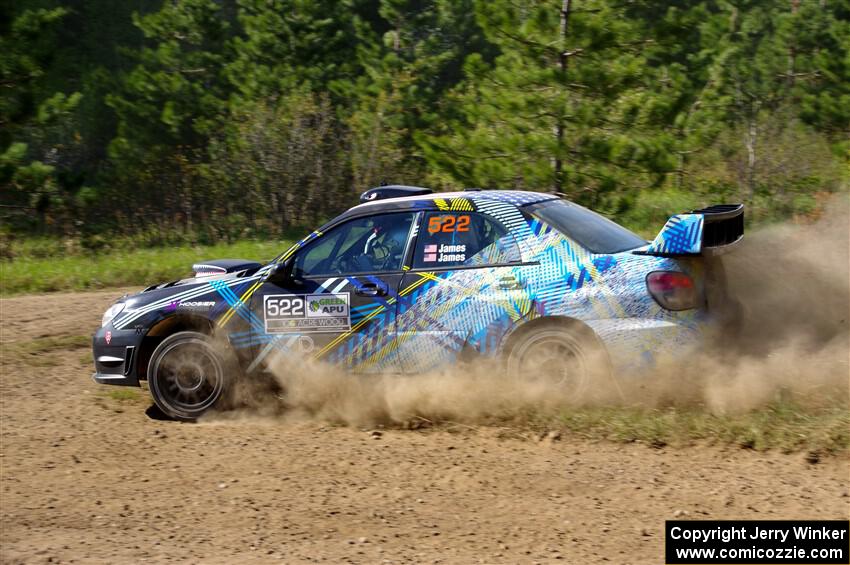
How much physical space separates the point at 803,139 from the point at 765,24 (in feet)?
15.3

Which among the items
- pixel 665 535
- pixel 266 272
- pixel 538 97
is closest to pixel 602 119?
pixel 538 97

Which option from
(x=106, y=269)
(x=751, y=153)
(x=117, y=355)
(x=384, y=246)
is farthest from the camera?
(x=751, y=153)

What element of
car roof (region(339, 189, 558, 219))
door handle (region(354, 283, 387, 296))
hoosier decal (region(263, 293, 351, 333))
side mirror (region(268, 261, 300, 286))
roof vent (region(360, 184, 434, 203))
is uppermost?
roof vent (region(360, 184, 434, 203))

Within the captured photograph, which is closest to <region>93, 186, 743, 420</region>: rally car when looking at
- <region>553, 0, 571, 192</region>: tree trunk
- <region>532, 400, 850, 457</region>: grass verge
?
<region>532, 400, 850, 457</region>: grass verge

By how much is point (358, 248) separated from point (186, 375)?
1.79 m

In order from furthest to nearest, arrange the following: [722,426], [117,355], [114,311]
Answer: [114,311], [117,355], [722,426]

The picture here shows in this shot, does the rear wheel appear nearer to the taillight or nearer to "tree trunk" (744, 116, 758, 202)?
the taillight

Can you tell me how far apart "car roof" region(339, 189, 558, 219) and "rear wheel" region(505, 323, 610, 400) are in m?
1.06

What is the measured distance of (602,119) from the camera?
1847 cm

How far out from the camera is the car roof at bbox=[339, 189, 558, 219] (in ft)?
24.6

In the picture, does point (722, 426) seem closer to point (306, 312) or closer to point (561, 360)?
point (561, 360)

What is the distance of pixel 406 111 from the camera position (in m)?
31.5

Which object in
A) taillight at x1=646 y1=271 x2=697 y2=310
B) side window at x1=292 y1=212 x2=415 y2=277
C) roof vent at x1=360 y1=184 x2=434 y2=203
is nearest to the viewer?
taillight at x1=646 y1=271 x2=697 y2=310

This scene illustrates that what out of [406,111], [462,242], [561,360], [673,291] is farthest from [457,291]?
[406,111]
